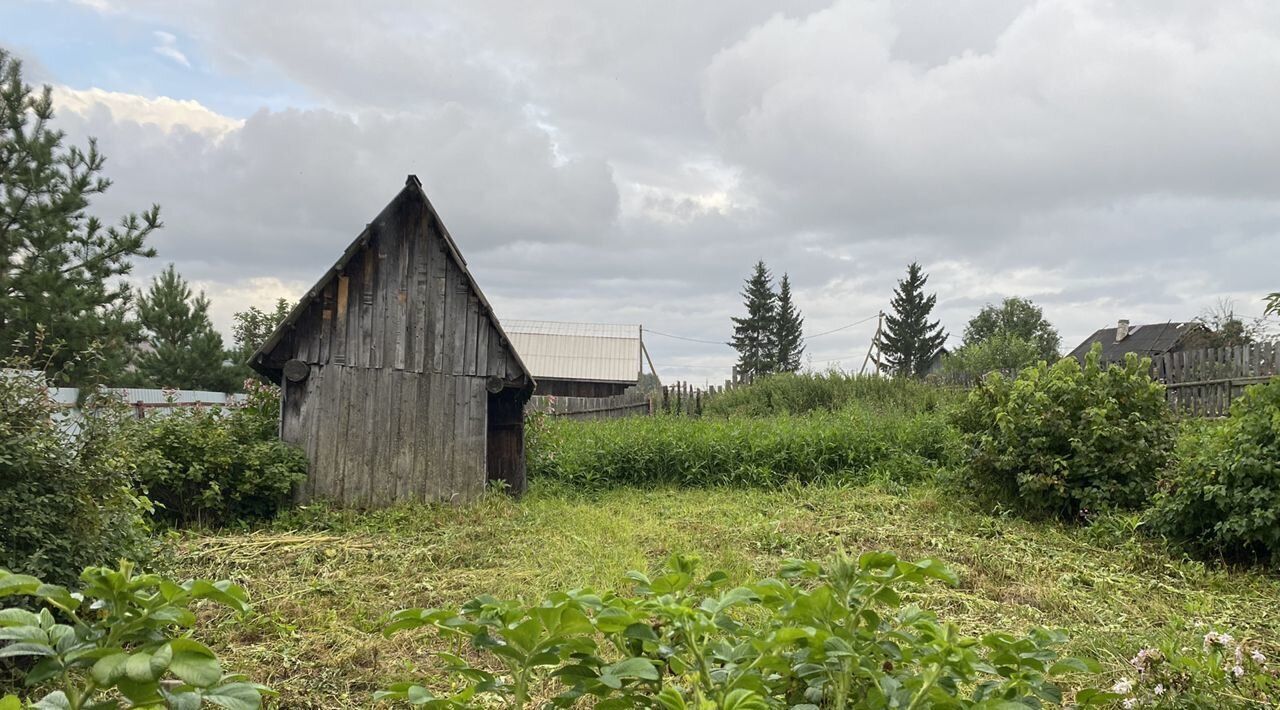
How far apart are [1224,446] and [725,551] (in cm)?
401

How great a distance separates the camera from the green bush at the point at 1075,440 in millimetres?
7609

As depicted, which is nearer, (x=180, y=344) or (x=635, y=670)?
(x=635, y=670)

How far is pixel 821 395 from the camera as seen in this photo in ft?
62.2

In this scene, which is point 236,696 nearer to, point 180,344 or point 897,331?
point 180,344

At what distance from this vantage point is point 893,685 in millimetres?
1281

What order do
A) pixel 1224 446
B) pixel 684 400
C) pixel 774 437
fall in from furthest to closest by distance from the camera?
pixel 684 400 < pixel 774 437 < pixel 1224 446

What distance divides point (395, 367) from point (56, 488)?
4886 millimetres

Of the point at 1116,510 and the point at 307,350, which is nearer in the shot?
the point at 1116,510

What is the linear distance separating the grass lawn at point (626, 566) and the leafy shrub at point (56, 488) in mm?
723

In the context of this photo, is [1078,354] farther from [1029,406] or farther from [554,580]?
[554,580]

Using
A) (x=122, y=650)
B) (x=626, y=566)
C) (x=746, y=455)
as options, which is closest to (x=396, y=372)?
(x=626, y=566)

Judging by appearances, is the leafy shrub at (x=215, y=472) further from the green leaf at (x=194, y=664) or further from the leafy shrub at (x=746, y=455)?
the green leaf at (x=194, y=664)

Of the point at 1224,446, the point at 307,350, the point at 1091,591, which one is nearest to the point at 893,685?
the point at 1091,591

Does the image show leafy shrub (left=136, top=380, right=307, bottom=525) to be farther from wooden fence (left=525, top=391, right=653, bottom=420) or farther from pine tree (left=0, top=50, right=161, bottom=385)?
wooden fence (left=525, top=391, right=653, bottom=420)
